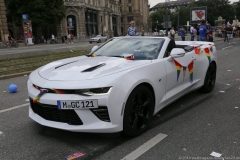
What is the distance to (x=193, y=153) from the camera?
305 centimetres

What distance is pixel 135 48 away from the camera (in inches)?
174

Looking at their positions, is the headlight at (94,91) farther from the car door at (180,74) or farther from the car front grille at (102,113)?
the car door at (180,74)

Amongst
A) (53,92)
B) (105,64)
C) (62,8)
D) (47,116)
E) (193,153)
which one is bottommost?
(193,153)

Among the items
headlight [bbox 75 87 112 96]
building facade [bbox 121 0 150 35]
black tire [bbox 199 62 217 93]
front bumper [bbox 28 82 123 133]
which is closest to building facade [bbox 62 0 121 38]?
building facade [bbox 121 0 150 35]

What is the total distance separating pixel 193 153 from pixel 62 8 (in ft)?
153

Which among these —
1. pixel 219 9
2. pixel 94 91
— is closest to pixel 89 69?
pixel 94 91

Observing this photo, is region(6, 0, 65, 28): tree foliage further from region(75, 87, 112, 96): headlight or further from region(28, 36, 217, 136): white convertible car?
region(75, 87, 112, 96): headlight

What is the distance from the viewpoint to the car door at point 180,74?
13.6 ft

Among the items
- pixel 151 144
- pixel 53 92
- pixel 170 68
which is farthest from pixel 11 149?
pixel 170 68

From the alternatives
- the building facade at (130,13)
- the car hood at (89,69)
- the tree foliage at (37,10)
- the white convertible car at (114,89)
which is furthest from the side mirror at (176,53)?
the building facade at (130,13)

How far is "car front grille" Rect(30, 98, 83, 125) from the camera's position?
10.2ft

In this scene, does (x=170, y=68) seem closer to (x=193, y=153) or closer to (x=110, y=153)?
(x=193, y=153)

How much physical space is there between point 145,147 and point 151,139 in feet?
0.87

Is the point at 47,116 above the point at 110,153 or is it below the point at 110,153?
above
